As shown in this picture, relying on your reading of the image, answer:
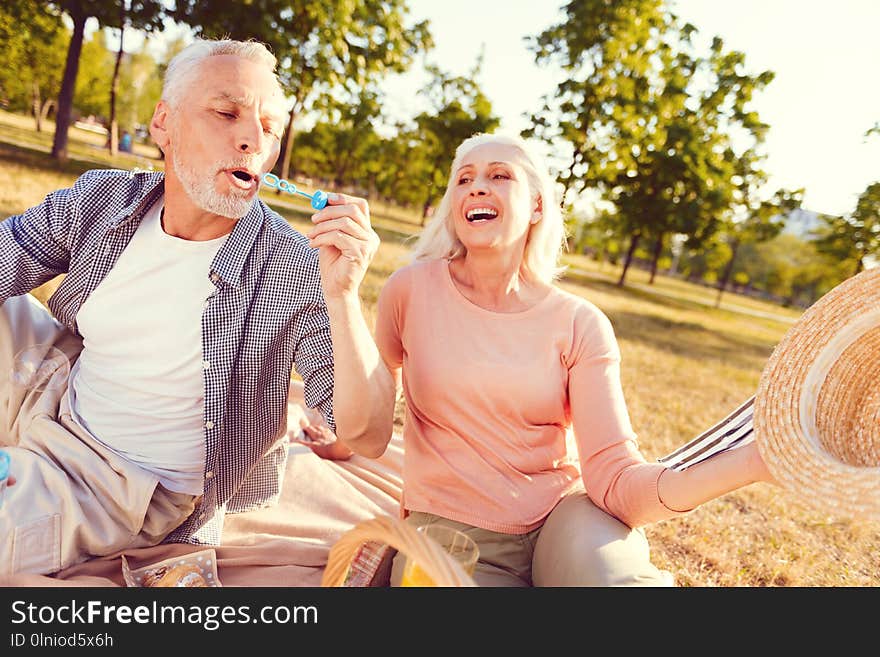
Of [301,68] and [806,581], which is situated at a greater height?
[301,68]

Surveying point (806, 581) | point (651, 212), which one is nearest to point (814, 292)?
point (651, 212)

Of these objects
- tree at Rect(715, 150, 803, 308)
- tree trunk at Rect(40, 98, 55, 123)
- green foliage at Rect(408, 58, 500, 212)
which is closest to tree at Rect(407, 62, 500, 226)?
green foliage at Rect(408, 58, 500, 212)

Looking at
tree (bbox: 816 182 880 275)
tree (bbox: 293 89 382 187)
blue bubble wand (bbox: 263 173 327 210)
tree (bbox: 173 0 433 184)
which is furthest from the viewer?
tree (bbox: 293 89 382 187)

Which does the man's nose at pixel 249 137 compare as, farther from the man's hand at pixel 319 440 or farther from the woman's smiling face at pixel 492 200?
the man's hand at pixel 319 440

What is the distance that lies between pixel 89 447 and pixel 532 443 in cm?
159

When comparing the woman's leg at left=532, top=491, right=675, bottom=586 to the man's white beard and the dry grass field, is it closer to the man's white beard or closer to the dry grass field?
the dry grass field

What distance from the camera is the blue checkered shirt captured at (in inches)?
95.3

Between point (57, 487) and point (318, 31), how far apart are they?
13.8 metres

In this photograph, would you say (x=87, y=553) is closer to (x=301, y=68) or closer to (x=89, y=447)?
(x=89, y=447)

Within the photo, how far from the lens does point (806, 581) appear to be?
3725 mm

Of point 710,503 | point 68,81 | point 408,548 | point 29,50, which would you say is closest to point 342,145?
point 29,50

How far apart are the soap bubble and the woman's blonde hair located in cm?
147

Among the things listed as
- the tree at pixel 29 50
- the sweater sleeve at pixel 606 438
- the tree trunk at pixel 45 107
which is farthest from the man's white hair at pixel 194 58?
the tree trunk at pixel 45 107

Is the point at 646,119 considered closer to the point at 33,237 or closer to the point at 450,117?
the point at 450,117
